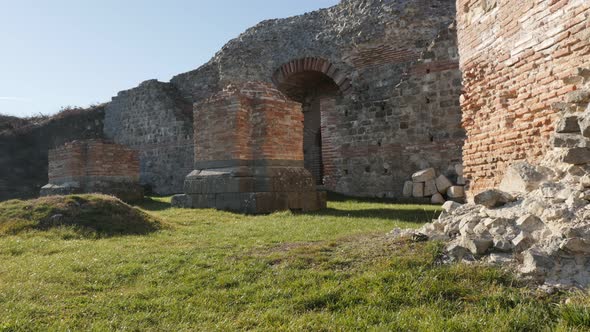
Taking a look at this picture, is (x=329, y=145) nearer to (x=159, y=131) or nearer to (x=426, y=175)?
(x=426, y=175)

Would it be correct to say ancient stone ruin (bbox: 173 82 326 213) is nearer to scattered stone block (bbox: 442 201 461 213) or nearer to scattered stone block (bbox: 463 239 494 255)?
scattered stone block (bbox: 442 201 461 213)

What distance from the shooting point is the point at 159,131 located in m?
17.9

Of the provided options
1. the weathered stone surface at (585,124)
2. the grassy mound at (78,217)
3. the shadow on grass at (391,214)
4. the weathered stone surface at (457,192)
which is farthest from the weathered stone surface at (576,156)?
the weathered stone surface at (457,192)

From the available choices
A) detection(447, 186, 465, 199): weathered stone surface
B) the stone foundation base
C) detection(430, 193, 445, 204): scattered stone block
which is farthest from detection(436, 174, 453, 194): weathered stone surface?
the stone foundation base

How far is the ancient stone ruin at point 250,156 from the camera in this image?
28.4ft

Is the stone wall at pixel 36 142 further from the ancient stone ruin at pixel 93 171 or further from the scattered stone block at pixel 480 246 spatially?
the scattered stone block at pixel 480 246

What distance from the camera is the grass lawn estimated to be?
276 cm

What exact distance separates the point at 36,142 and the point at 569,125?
21911mm

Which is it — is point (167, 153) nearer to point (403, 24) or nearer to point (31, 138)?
point (31, 138)

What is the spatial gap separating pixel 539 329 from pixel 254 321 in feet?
5.29

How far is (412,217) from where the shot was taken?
7199mm

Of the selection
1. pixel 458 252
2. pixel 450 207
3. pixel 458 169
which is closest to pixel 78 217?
pixel 450 207

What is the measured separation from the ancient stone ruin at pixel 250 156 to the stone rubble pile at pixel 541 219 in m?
4.33

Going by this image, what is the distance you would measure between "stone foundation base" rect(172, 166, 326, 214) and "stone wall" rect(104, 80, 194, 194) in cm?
811
